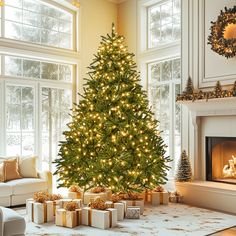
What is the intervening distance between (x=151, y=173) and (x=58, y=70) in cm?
298

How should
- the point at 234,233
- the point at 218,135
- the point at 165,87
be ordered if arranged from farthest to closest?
the point at 165,87
the point at 218,135
the point at 234,233

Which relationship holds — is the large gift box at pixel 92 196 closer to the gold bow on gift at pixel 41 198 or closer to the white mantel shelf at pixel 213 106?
the gold bow on gift at pixel 41 198

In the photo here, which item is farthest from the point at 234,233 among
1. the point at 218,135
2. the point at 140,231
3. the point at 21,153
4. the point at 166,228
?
the point at 21,153

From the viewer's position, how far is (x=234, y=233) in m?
4.12

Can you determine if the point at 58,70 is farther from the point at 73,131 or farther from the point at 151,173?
the point at 151,173

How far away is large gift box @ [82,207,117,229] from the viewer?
14.0ft

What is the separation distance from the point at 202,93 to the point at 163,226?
7.54 feet

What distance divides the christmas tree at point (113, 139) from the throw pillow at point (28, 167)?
63cm

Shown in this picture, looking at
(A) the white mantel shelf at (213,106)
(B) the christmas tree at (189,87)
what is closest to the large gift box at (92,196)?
(A) the white mantel shelf at (213,106)

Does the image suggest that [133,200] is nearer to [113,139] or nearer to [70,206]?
[113,139]

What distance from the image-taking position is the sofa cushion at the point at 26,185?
534 centimetres

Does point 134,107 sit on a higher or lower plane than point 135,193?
higher

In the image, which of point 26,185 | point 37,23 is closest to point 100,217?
point 26,185

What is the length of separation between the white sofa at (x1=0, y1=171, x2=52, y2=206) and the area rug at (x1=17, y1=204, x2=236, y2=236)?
0.28m
